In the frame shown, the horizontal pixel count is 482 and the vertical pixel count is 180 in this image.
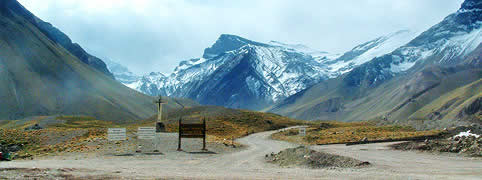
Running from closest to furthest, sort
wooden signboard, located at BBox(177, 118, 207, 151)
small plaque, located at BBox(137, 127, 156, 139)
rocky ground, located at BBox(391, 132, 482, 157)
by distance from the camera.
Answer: rocky ground, located at BBox(391, 132, 482, 157) → small plaque, located at BBox(137, 127, 156, 139) → wooden signboard, located at BBox(177, 118, 207, 151)

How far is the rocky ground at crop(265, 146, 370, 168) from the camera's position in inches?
1140

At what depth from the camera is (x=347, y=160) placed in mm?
29516

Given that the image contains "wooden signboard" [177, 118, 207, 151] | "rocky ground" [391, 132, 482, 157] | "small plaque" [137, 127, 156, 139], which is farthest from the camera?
"wooden signboard" [177, 118, 207, 151]

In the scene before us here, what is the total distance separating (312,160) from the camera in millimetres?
31125

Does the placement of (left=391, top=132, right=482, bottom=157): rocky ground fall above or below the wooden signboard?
below

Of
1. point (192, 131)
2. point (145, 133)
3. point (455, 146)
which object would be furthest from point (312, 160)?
point (145, 133)

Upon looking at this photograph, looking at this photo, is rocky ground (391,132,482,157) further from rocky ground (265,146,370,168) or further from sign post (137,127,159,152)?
A: sign post (137,127,159,152)

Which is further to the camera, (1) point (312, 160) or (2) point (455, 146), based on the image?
(2) point (455, 146)

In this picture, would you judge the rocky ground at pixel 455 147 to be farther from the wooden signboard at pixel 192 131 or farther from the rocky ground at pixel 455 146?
the wooden signboard at pixel 192 131

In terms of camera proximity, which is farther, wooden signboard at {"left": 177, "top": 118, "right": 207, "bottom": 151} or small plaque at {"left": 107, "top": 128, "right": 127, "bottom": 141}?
wooden signboard at {"left": 177, "top": 118, "right": 207, "bottom": 151}

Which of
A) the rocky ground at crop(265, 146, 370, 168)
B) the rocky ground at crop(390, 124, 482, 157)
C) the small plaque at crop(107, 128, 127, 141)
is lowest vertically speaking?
the rocky ground at crop(265, 146, 370, 168)

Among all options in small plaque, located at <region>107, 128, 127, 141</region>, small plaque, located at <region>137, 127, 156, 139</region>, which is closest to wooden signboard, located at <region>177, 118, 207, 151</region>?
small plaque, located at <region>137, 127, 156, 139</region>

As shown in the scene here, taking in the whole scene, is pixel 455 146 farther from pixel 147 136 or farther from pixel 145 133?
pixel 145 133

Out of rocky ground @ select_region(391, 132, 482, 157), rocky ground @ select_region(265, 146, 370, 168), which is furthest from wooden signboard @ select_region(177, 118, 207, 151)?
rocky ground @ select_region(391, 132, 482, 157)
